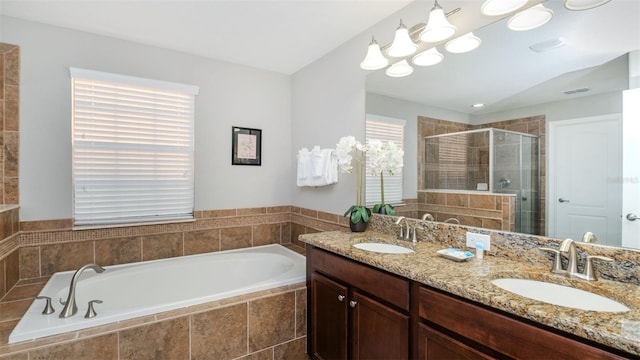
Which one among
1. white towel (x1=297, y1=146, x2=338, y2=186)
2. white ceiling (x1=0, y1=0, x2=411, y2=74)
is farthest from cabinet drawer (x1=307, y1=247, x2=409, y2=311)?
white ceiling (x1=0, y1=0, x2=411, y2=74)

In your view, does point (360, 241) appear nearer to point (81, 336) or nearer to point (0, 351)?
point (81, 336)

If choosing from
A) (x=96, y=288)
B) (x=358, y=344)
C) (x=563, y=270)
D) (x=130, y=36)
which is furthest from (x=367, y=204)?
(x=130, y=36)

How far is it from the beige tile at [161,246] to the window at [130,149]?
6.4 inches

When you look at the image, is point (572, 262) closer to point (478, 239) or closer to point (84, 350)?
point (478, 239)

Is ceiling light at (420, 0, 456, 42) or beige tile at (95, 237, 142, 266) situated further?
beige tile at (95, 237, 142, 266)

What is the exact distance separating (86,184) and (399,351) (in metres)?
2.60

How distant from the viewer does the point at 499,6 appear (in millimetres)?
1523

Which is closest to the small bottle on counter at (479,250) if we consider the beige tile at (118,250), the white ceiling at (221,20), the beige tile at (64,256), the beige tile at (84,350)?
the white ceiling at (221,20)

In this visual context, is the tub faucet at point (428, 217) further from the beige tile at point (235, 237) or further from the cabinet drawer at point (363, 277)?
the beige tile at point (235, 237)

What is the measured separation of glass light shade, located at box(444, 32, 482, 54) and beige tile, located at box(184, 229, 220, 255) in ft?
8.27

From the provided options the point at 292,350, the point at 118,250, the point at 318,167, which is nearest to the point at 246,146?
the point at 318,167

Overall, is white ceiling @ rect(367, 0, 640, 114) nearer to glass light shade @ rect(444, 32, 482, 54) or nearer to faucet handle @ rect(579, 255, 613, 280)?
glass light shade @ rect(444, 32, 482, 54)

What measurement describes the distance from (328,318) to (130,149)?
2158 mm

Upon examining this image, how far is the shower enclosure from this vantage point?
1484 mm
